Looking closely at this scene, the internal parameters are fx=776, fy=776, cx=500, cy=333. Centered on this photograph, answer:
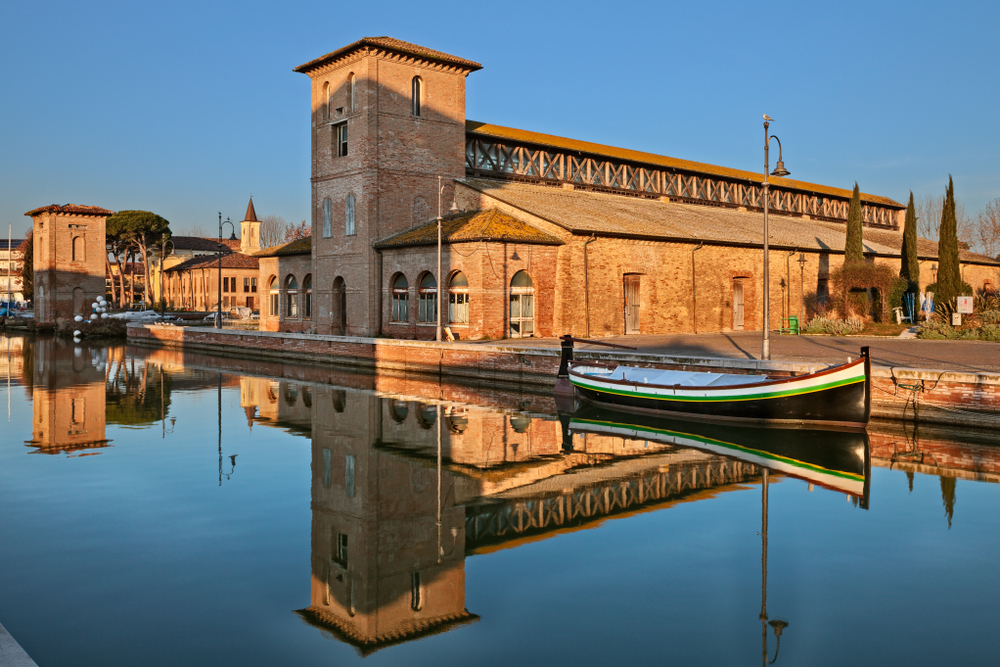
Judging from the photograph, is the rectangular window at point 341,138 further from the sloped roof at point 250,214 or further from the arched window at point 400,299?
the sloped roof at point 250,214

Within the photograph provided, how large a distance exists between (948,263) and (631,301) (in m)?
13.3

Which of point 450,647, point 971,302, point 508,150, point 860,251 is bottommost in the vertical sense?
point 450,647

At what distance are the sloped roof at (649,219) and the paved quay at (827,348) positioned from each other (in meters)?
4.70

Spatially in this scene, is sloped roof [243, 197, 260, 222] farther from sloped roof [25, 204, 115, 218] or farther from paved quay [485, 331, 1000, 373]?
paved quay [485, 331, 1000, 373]

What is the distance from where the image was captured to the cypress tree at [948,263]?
3200 centimetres

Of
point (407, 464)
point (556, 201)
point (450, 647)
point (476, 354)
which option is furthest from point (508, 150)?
point (450, 647)

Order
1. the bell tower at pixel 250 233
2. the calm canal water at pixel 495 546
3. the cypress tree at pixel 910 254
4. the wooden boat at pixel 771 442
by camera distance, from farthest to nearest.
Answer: the bell tower at pixel 250 233 → the cypress tree at pixel 910 254 → the wooden boat at pixel 771 442 → the calm canal water at pixel 495 546

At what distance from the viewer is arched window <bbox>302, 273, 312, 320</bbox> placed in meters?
39.4

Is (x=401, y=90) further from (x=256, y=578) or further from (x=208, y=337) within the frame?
(x=256, y=578)

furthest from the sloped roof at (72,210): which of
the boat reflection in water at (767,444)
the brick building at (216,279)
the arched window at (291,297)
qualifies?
the boat reflection in water at (767,444)

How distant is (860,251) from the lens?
1491 inches

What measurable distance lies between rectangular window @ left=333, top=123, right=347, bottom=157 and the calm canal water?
20804 millimetres

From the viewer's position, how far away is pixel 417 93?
111ft

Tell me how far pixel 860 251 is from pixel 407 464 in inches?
1263
